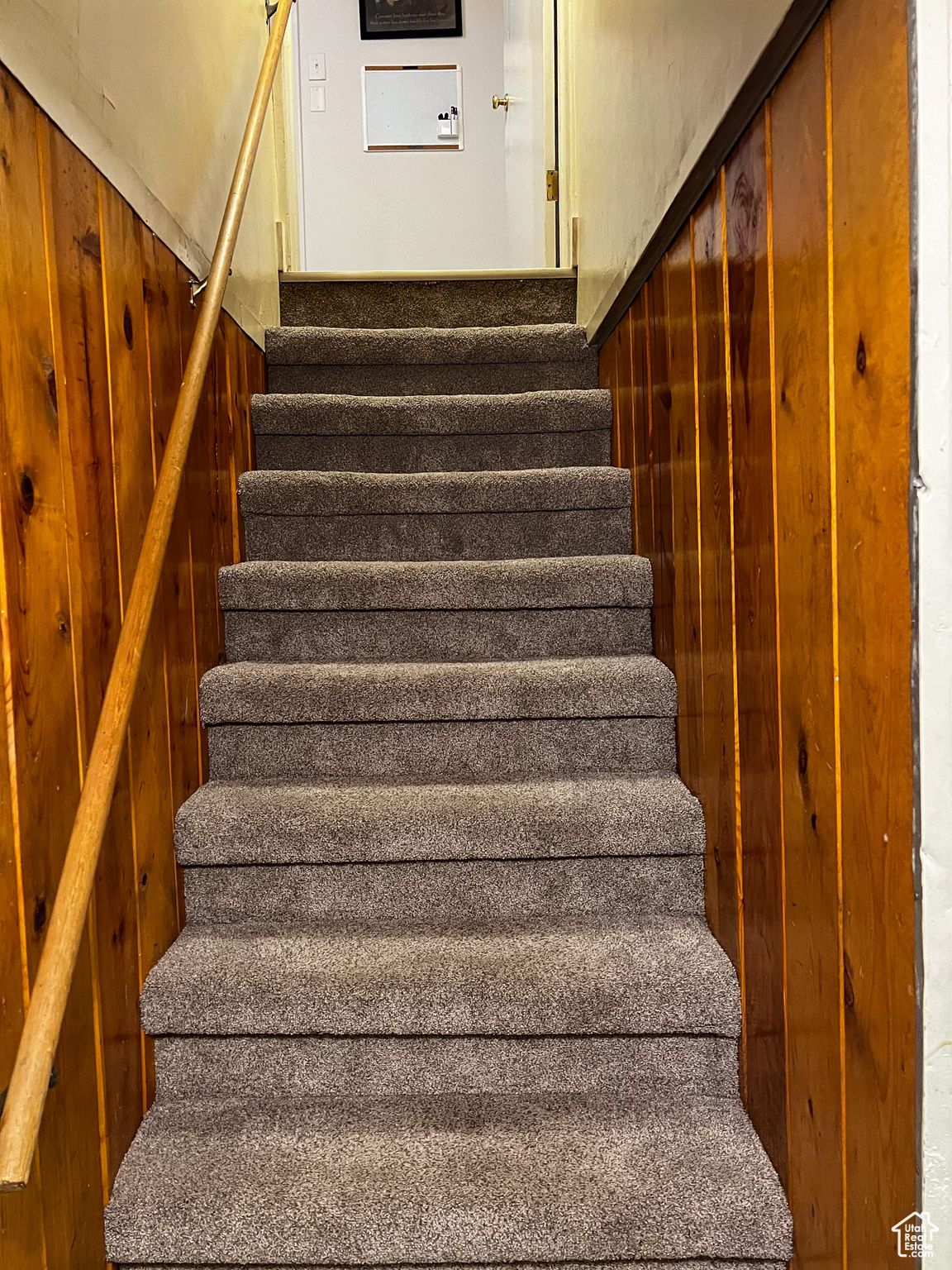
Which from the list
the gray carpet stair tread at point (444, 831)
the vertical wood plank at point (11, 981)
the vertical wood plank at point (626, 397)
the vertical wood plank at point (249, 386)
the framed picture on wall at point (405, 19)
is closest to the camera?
the vertical wood plank at point (11, 981)

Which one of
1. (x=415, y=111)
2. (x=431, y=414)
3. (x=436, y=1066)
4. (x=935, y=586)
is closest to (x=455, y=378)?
(x=431, y=414)

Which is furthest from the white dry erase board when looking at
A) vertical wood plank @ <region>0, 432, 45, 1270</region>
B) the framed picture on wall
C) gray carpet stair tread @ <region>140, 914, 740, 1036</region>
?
gray carpet stair tread @ <region>140, 914, 740, 1036</region>

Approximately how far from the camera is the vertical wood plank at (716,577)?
4.53ft

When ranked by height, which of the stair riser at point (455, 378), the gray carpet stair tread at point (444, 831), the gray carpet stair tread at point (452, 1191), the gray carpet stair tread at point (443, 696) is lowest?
the gray carpet stair tread at point (452, 1191)

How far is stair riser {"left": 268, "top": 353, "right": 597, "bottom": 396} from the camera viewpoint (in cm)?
260

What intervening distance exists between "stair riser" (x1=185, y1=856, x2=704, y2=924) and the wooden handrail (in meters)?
0.51

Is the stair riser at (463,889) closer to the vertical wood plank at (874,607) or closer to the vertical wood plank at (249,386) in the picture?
the vertical wood plank at (874,607)

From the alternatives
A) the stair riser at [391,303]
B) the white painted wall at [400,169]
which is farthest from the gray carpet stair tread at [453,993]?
the white painted wall at [400,169]

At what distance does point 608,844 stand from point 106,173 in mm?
1278

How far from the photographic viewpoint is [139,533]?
1462mm

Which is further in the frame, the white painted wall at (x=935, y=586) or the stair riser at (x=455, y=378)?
the stair riser at (x=455, y=378)

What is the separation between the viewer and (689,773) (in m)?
1.66

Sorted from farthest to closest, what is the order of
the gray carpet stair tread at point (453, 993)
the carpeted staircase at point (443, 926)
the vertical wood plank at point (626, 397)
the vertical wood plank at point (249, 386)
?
the vertical wood plank at point (249, 386) → the vertical wood plank at point (626, 397) → the gray carpet stair tread at point (453, 993) → the carpeted staircase at point (443, 926)

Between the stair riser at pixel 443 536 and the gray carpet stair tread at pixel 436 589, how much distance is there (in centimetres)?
21
